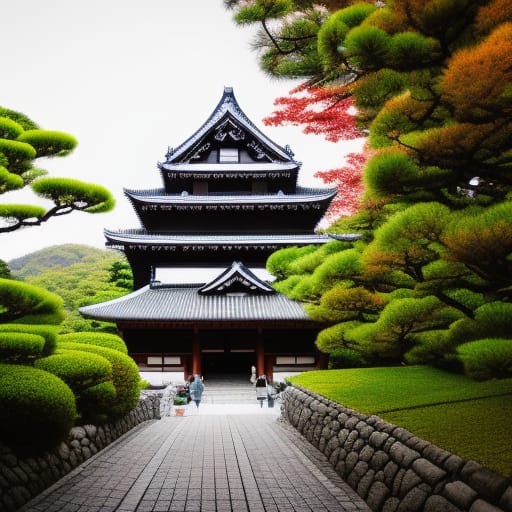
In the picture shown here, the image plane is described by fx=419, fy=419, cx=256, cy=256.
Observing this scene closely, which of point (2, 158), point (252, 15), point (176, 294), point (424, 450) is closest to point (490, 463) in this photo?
point (424, 450)

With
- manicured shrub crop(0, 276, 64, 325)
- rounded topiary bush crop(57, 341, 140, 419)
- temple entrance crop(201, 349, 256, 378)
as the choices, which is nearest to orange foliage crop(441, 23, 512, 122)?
manicured shrub crop(0, 276, 64, 325)

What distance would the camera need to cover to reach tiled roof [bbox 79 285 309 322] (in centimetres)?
1738

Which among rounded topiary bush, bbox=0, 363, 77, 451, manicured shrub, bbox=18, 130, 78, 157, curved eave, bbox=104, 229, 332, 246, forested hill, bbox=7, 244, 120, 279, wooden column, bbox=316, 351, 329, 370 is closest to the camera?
rounded topiary bush, bbox=0, 363, 77, 451

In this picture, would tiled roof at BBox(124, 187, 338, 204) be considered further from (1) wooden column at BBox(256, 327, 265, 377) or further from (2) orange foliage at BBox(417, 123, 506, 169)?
(2) orange foliage at BBox(417, 123, 506, 169)

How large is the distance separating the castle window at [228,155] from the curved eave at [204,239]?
4898mm

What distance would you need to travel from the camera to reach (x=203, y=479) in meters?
5.89

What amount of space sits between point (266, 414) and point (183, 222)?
1160 cm

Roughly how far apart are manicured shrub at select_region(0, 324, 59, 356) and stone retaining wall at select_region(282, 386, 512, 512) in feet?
15.3

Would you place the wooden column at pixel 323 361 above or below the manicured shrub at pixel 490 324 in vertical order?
below

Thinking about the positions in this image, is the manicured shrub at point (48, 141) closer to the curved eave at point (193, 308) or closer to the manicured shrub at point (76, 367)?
the manicured shrub at point (76, 367)

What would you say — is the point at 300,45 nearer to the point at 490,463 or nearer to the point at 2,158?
the point at 2,158

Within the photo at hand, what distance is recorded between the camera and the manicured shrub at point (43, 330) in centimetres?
589

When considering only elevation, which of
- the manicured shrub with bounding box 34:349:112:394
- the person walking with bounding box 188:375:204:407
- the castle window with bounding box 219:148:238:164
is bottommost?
the person walking with bounding box 188:375:204:407

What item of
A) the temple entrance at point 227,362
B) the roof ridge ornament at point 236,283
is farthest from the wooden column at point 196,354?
the temple entrance at point 227,362
